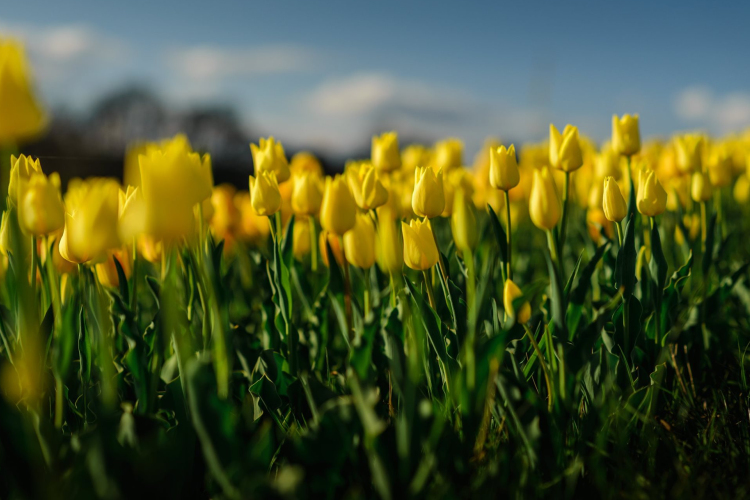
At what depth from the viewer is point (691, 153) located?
2.65 m

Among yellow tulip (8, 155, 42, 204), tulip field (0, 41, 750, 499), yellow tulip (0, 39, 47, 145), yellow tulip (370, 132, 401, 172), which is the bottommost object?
tulip field (0, 41, 750, 499)

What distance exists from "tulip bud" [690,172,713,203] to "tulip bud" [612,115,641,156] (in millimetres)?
445

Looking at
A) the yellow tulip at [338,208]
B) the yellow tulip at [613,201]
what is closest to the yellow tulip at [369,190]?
the yellow tulip at [338,208]

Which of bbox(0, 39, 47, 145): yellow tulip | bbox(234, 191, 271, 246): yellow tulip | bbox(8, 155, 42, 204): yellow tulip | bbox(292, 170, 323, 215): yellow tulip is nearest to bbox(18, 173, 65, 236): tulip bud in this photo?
bbox(8, 155, 42, 204): yellow tulip

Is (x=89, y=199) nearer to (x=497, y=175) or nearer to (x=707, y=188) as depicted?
(x=497, y=175)

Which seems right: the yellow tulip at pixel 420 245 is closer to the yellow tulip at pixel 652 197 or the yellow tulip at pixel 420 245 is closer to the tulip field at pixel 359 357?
the tulip field at pixel 359 357

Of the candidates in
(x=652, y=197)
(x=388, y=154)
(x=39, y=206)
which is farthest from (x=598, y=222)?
(x=39, y=206)

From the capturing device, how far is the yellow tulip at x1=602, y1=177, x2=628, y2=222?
186cm

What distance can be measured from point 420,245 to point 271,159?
2.93 feet

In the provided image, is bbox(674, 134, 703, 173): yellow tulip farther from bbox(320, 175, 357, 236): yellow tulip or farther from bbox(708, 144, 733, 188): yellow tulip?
bbox(320, 175, 357, 236): yellow tulip

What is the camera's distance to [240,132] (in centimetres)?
1238

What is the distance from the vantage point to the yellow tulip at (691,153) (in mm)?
2645

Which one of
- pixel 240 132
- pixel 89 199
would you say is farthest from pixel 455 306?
pixel 240 132

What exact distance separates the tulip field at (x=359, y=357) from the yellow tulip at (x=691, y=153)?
14 millimetres
